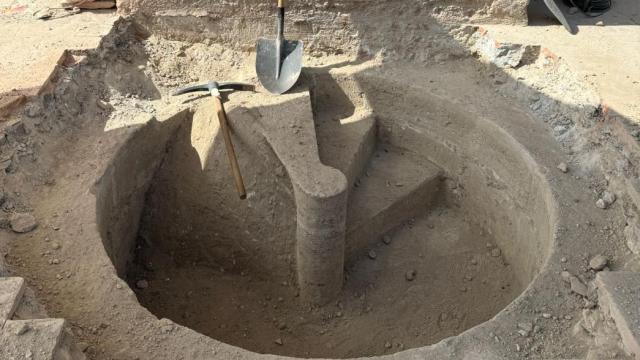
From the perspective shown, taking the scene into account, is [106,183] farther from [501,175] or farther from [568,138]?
[568,138]

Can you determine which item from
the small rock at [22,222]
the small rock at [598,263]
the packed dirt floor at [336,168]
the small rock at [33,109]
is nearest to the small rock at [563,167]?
the packed dirt floor at [336,168]

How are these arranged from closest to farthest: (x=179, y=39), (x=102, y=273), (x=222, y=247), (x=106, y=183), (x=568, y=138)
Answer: (x=102, y=273), (x=106, y=183), (x=568, y=138), (x=222, y=247), (x=179, y=39)

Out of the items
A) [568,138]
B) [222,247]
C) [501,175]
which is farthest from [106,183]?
[568,138]

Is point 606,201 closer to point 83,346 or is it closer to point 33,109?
point 83,346

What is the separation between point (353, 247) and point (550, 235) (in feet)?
6.03

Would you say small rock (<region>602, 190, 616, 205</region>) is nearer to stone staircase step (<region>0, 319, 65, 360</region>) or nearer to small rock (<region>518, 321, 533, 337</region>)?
small rock (<region>518, 321, 533, 337</region>)

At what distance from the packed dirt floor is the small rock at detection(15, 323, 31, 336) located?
886 mm

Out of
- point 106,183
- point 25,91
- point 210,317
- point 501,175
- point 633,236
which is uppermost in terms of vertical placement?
point 25,91

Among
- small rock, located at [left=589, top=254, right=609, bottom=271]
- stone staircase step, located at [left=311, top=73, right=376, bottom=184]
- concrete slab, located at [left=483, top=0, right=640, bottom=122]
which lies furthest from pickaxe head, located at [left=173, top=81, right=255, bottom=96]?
small rock, located at [left=589, top=254, right=609, bottom=271]

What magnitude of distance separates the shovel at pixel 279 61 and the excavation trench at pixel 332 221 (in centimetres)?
19

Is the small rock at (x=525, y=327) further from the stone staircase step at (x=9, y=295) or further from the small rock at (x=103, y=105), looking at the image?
the small rock at (x=103, y=105)

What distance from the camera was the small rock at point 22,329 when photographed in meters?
2.71

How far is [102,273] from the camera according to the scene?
12.0 ft

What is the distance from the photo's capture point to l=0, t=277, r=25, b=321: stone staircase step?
111 inches
